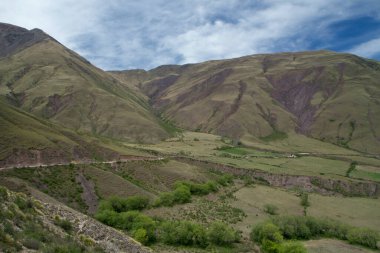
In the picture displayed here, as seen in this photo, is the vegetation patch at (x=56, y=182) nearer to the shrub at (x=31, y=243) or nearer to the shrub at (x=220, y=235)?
the shrub at (x=220, y=235)

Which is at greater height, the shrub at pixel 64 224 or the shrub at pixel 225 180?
the shrub at pixel 64 224

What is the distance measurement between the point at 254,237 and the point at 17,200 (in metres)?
47.0

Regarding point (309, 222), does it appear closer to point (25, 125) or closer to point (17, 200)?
point (17, 200)

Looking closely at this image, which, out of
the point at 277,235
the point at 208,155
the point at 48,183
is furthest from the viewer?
the point at 208,155

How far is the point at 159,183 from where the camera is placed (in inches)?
3964

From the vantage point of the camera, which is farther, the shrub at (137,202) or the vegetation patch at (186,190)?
the vegetation patch at (186,190)

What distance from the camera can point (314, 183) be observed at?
127250mm

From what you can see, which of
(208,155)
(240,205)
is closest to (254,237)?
(240,205)

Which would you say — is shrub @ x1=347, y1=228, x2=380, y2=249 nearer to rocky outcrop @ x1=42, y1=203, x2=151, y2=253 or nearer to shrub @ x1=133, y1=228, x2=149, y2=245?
shrub @ x1=133, y1=228, x2=149, y2=245

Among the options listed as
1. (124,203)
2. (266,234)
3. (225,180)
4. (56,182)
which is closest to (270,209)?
(266,234)

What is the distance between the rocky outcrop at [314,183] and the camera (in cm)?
12331

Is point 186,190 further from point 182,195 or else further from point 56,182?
point 56,182

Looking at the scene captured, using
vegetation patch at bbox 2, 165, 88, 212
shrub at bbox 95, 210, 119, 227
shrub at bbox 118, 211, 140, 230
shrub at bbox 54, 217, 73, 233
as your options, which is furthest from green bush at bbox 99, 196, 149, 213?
shrub at bbox 54, 217, 73, 233

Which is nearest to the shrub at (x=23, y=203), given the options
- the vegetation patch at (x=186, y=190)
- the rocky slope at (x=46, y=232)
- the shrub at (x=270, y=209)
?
the rocky slope at (x=46, y=232)
